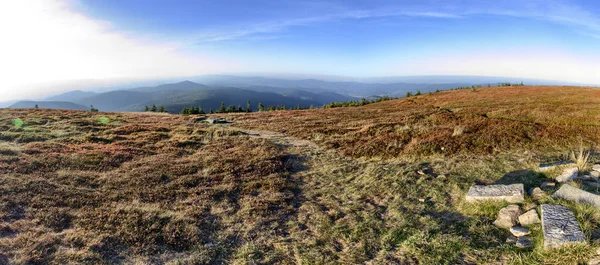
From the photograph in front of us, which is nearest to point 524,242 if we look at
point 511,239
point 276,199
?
point 511,239

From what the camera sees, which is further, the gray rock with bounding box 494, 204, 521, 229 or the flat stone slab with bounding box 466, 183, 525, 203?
the flat stone slab with bounding box 466, 183, 525, 203

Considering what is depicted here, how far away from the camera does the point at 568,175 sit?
984 cm

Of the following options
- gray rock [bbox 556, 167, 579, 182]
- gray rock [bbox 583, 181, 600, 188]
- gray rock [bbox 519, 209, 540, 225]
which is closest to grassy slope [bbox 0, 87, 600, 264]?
gray rock [bbox 519, 209, 540, 225]

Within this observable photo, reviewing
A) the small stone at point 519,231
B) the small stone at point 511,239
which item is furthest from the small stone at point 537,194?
the small stone at point 511,239

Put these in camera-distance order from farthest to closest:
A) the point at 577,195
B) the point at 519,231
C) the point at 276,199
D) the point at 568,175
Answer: the point at 276,199, the point at 568,175, the point at 577,195, the point at 519,231

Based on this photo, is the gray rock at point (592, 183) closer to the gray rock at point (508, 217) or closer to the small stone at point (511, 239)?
the gray rock at point (508, 217)

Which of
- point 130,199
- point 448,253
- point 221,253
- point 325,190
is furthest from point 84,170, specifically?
point 448,253

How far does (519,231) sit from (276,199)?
7.96 m

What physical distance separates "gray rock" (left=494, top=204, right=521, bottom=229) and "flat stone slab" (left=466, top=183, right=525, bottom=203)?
2.28 ft

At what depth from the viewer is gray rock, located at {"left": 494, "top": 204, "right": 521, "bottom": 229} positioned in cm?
773

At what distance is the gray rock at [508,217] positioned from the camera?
7734mm

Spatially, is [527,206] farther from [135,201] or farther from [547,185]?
[135,201]

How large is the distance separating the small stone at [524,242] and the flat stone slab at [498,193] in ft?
7.39

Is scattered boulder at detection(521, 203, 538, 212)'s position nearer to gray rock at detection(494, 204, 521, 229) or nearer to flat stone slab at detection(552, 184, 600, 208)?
gray rock at detection(494, 204, 521, 229)
